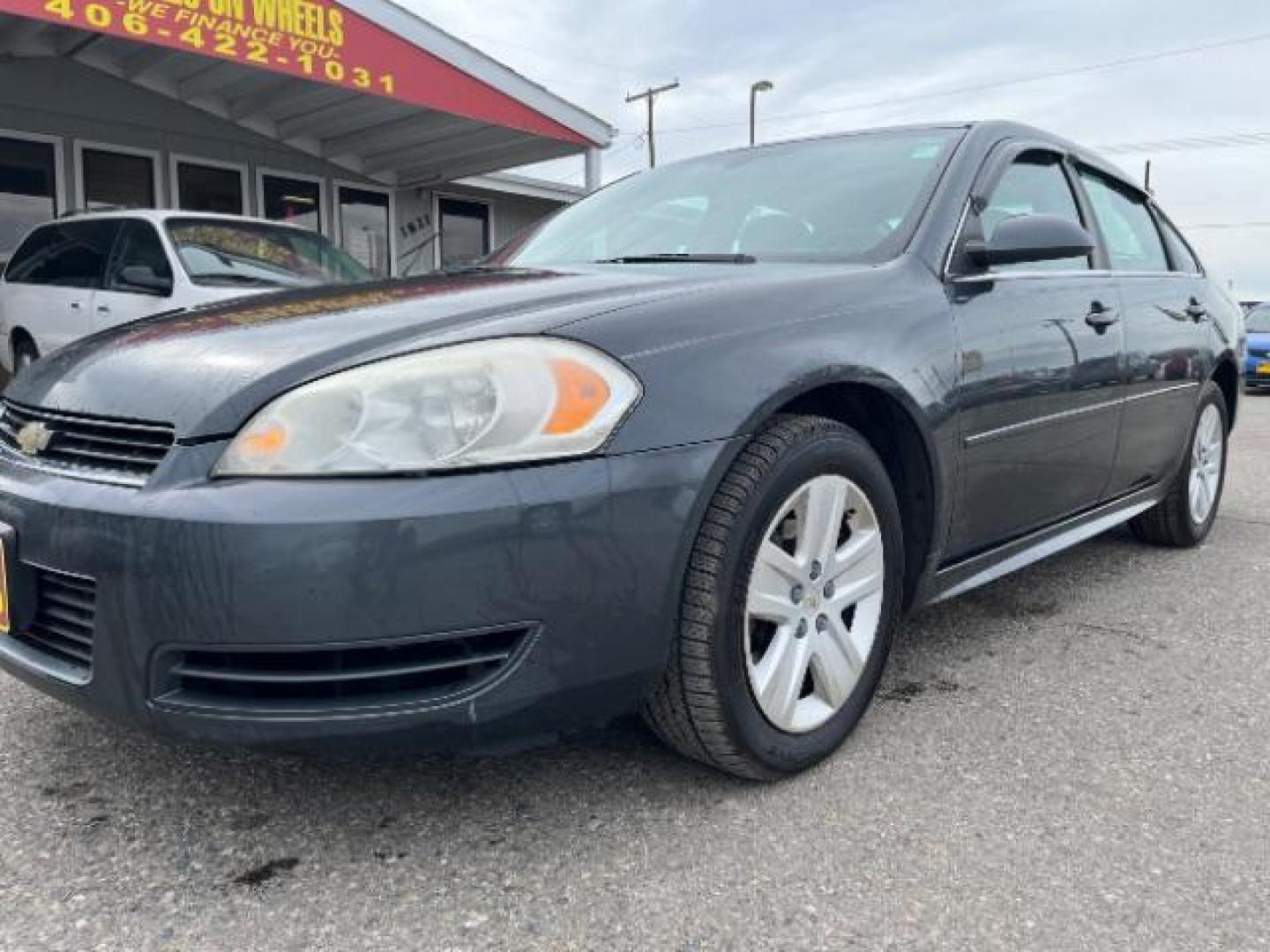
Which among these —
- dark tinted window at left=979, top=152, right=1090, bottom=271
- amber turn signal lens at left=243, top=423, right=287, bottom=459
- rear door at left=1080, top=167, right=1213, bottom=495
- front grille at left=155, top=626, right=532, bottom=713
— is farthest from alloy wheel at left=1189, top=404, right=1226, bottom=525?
amber turn signal lens at left=243, top=423, right=287, bottom=459

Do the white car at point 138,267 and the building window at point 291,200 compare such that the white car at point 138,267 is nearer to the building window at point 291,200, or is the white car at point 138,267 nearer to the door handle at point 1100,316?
the building window at point 291,200

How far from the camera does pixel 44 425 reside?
74.9 inches

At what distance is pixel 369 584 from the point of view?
4.99 ft

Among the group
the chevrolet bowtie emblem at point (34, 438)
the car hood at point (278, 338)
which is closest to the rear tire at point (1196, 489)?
the car hood at point (278, 338)

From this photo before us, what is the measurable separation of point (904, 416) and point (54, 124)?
9908 mm

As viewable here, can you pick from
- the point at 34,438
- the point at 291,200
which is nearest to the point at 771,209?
the point at 34,438

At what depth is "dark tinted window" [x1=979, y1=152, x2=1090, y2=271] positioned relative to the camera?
2.77m

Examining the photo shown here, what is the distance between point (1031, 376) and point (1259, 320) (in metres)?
16.2

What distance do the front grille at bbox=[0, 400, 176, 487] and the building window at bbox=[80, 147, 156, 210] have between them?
9.20m

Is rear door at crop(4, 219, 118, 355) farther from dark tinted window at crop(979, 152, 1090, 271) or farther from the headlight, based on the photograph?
the headlight

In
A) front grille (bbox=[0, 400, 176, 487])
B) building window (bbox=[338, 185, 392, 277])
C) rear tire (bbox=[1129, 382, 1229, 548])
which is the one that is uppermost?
building window (bbox=[338, 185, 392, 277])

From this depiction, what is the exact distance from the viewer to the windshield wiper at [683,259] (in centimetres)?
248

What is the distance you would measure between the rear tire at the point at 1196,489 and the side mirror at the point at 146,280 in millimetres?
5428

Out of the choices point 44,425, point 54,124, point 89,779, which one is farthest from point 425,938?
point 54,124
